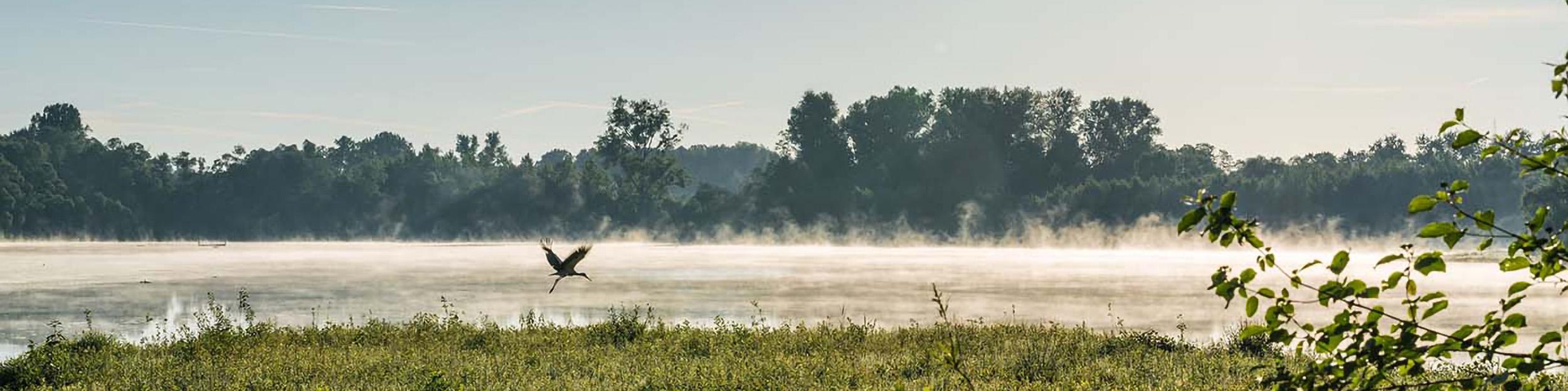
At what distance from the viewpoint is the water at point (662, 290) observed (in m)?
29.2

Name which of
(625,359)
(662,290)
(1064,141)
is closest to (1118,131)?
(1064,141)

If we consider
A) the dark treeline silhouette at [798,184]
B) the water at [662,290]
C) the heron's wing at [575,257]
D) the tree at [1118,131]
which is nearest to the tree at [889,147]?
the dark treeline silhouette at [798,184]

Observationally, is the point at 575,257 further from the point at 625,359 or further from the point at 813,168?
the point at 813,168

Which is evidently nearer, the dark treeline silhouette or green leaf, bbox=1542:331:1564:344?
green leaf, bbox=1542:331:1564:344

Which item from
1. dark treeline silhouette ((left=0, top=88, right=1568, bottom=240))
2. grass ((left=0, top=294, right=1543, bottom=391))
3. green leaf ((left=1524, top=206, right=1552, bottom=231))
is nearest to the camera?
green leaf ((left=1524, top=206, right=1552, bottom=231))

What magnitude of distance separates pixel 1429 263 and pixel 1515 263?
1.40ft

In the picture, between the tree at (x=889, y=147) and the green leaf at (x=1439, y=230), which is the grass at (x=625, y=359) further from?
the tree at (x=889, y=147)

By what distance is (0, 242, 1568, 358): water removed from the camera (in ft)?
95.9

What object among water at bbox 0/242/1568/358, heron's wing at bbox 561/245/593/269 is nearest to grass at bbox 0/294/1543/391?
heron's wing at bbox 561/245/593/269

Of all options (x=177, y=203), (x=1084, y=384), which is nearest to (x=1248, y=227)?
(x=1084, y=384)

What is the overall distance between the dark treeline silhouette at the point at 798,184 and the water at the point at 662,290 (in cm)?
4267

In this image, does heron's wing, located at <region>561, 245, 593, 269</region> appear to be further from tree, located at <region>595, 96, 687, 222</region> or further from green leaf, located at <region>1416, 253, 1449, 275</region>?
tree, located at <region>595, 96, 687, 222</region>

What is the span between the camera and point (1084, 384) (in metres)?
14.9

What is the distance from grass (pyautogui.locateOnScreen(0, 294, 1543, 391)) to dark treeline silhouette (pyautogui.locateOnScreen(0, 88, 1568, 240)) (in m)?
90.5
